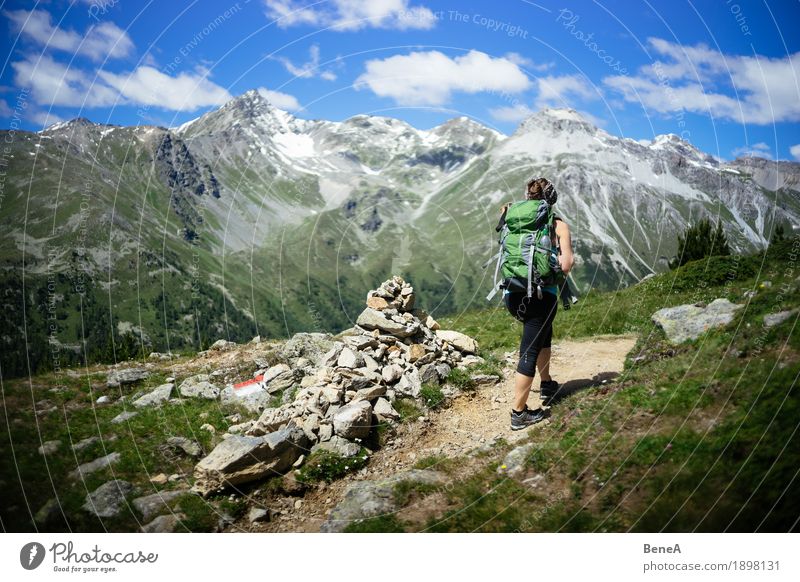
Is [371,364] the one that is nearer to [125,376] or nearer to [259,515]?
[259,515]

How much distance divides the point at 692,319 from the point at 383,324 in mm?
8904

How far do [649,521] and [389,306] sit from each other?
11.7 m

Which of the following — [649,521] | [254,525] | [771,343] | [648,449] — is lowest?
[254,525]

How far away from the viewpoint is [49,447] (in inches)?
460

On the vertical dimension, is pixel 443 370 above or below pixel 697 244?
below

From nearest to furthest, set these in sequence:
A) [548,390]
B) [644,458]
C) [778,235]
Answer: [644,458]
[548,390]
[778,235]

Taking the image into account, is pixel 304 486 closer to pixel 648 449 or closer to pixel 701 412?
pixel 648 449

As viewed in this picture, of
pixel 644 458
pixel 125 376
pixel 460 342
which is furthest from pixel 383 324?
pixel 125 376

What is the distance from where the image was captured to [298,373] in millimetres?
16219

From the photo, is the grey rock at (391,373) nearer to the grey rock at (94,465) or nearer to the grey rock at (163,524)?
the grey rock at (163,524)

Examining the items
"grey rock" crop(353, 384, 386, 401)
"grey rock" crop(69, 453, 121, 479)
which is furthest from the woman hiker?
"grey rock" crop(69, 453, 121, 479)

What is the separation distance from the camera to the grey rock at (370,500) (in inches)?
312

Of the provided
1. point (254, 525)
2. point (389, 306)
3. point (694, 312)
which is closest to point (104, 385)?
point (389, 306)

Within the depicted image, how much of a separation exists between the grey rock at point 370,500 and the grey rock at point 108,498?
4404 mm
